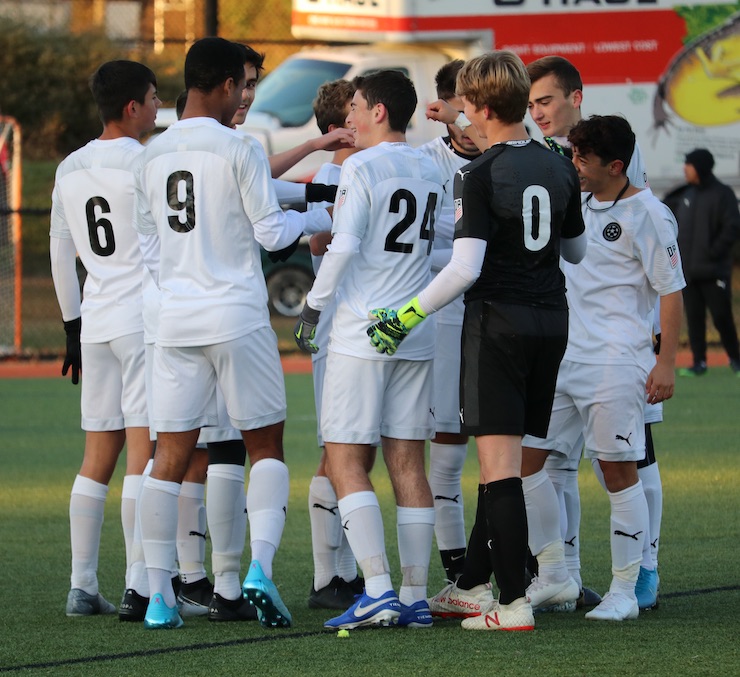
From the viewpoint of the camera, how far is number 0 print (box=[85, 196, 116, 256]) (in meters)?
5.62

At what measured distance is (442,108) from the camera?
225 inches

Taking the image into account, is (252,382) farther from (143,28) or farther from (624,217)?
(143,28)

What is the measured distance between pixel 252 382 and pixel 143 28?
3189 cm

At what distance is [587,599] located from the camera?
5.70m

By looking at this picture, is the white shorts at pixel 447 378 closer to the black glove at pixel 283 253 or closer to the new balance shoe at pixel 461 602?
the new balance shoe at pixel 461 602

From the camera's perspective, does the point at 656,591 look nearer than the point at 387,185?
No

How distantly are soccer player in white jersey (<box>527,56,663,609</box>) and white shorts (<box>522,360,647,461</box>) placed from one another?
0.50 feet

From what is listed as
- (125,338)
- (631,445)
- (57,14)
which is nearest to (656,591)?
(631,445)

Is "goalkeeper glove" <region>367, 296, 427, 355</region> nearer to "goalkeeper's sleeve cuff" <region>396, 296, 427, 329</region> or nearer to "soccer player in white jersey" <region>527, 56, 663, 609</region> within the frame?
"goalkeeper's sleeve cuff" <region>396, 296, 427, 329</region>

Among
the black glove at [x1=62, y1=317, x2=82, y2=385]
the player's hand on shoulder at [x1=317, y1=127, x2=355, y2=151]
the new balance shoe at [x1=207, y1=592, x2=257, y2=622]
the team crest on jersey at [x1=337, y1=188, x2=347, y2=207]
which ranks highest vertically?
the player's hand on shoulder at [x1=317, y1=127, x2=355, y2=151]

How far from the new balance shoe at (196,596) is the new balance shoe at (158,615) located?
0.39m

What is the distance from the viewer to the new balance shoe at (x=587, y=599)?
223 inches

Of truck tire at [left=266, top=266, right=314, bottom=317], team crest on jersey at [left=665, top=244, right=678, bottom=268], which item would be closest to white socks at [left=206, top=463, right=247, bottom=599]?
team crest on jersey at [left=665, top=244, right=678, bottom=268]

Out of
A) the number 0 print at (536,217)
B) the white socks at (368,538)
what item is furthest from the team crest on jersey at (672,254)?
the white socks at (368,538)
